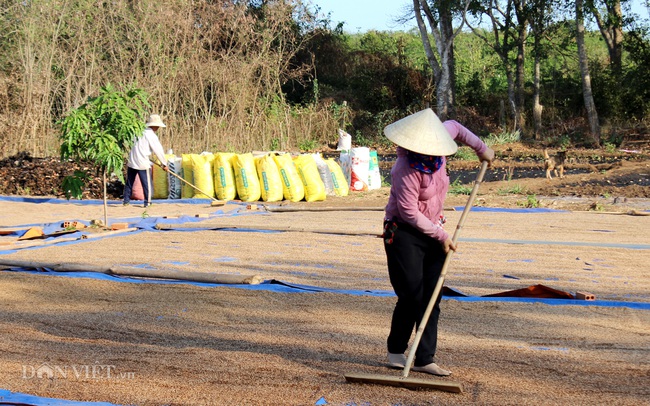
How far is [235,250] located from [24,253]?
2.16 meters

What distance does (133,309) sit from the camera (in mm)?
6031

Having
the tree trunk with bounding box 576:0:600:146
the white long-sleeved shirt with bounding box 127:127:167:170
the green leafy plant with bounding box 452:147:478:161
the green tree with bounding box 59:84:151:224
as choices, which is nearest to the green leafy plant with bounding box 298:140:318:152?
the green leafy plant with bounding box 452:147:478:161

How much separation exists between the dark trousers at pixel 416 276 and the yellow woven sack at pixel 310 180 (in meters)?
10.6

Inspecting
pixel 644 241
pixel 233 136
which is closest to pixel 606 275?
pixel 644 241

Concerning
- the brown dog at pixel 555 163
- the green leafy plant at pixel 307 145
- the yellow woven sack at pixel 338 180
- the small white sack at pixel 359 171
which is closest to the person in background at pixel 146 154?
the yellow woven sack at pixel 338 180

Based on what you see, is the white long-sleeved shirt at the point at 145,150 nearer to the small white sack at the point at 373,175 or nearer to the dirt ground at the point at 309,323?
the dirt ground at the point at 309,323

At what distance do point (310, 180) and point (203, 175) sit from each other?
1.90 metres

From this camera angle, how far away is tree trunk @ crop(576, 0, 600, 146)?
1004 inches

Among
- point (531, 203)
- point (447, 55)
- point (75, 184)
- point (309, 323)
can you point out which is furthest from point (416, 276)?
point (447, 55)

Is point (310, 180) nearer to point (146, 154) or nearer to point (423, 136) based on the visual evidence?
point (146, 154)

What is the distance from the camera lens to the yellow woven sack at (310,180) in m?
15.0

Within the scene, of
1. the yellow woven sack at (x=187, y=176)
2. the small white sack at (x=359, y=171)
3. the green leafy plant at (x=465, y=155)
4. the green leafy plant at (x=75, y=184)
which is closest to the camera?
the green leafy plant at (x=75, y=184)

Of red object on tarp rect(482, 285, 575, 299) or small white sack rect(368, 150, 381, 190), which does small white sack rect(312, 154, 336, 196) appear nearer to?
small white sack rect(368, 150, 381, 190)

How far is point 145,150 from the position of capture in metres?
13.4
